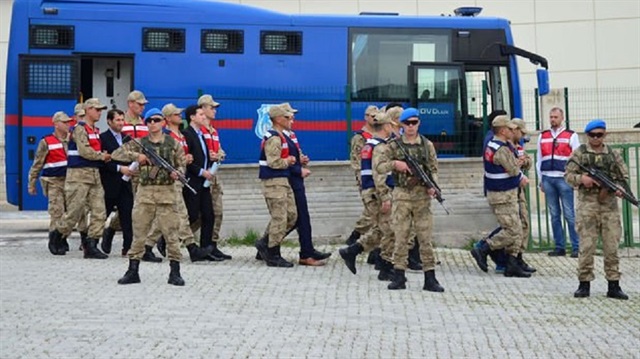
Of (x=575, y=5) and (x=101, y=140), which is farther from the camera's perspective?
(x=575, y=5)

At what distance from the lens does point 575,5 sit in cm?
3170

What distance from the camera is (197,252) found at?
14266 mm

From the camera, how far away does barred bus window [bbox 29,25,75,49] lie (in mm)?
20453

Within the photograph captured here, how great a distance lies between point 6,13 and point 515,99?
51.5 ft

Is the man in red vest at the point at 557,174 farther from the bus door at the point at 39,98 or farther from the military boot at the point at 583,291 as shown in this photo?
the bus door at the point at 39,98

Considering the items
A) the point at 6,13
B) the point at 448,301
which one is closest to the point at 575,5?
the point at 6,13

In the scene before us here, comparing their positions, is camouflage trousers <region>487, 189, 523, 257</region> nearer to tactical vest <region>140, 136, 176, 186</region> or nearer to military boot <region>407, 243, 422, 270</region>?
military boot <region>407, 243, 422, 270</region>


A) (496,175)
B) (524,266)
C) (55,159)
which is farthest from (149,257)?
(524,266)

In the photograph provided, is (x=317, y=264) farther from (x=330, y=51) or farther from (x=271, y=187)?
(x=330, y=51)

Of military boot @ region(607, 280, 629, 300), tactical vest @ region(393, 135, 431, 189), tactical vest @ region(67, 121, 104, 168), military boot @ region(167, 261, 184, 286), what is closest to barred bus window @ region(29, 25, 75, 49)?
tactical vest @ region(67, 121, 104, 168)

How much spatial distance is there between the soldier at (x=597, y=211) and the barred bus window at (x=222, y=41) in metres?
10.3

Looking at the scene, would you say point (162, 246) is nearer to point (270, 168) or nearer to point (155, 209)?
point (270, 168)

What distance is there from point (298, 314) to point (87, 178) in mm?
4987

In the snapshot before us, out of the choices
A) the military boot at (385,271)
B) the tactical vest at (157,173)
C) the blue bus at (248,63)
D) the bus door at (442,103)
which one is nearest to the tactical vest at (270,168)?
the military boot at (385,271)
